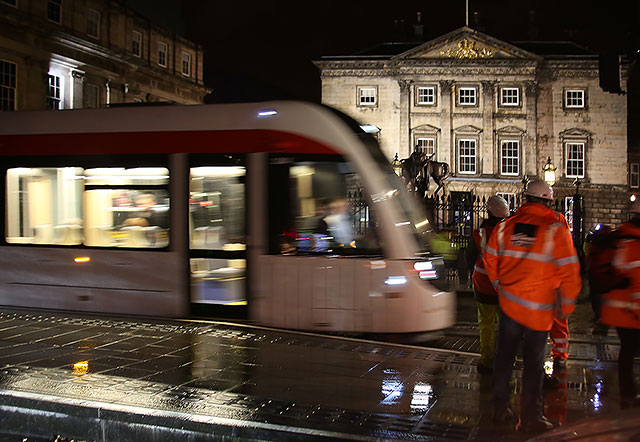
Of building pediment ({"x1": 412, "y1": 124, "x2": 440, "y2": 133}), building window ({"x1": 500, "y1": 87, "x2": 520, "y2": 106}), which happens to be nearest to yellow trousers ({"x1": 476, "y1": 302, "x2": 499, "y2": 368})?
building pediment ({"x1": 412, "y1": 124, "x2": 440, "y2": 133})

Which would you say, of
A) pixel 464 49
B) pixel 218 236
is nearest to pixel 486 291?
pixel 218 236

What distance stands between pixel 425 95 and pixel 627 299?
51073mm

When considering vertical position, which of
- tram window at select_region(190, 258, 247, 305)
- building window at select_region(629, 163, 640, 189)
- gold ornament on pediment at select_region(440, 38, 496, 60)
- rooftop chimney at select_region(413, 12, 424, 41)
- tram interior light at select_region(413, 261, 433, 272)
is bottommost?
tram window at select_region(190, 258, 247, 305)

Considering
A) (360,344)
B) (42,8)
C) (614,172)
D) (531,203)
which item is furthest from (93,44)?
(614,172)

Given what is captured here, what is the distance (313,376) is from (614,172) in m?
53.4

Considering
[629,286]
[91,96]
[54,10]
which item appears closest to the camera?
[629,286]

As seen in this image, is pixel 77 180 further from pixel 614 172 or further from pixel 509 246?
pixel 614 172

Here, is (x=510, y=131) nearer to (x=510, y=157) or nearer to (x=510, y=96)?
(x=510, y=157)

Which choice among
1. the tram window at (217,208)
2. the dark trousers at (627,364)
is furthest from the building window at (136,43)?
the dark trousers at (627,364)

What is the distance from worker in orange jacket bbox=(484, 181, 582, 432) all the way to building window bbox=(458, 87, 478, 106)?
51776 millimetres

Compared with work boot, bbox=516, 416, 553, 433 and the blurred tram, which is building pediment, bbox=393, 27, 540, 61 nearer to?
the blurred tram

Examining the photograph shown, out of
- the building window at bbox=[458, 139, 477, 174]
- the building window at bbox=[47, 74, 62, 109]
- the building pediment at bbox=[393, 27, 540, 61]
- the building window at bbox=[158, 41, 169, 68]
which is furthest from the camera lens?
the building window at bbox=[458, 139, 477, 174]

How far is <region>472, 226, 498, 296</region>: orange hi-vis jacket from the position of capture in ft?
23.9

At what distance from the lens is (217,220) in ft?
31.0
